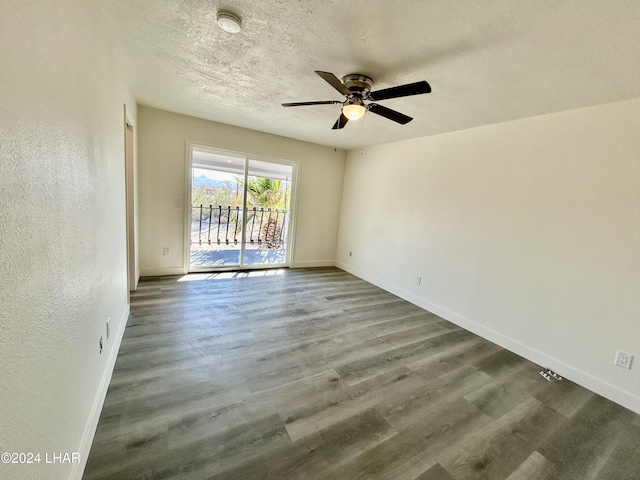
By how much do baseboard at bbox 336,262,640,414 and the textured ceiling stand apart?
2.28 meters

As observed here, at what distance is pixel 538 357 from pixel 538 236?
1173 mm

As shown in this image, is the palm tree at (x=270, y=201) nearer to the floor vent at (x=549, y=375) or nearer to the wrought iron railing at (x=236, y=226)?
the wrought iron railing at (x=236, y=226)

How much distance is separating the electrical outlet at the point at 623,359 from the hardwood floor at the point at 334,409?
33cm

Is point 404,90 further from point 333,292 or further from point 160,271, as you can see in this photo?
point 160,271

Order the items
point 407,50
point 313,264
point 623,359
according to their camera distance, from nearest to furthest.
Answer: point 407,50
point 623,359
point 313,264

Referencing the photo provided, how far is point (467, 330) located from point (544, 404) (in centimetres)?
115

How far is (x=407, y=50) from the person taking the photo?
5.88 feet

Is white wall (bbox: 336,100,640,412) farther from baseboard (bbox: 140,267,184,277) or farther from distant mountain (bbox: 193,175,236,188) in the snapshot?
baseboard (bbox: 140,267,184,277)

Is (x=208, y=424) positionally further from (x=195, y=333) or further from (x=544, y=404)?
(x=544, y=404)

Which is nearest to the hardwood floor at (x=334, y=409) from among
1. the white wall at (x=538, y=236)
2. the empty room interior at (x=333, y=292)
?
the empty room interior at (x=333, y=292)

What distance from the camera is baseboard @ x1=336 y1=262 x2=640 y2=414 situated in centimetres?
212

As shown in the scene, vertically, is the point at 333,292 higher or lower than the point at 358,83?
lower

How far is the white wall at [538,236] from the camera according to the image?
84.1 inches

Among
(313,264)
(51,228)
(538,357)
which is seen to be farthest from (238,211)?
(538,357)
